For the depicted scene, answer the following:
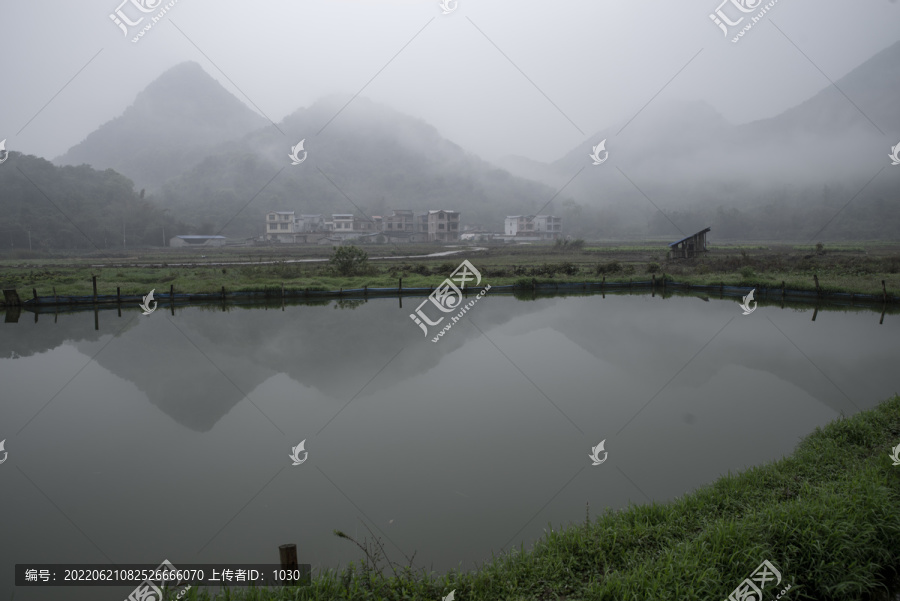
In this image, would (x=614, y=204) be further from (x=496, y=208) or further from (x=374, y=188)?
(x=374, y=188)

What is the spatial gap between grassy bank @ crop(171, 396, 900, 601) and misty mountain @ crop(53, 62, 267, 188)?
97.0 meters

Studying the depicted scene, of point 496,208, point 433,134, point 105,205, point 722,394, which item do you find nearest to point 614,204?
point 496,208

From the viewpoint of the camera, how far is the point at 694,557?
3.13 meters

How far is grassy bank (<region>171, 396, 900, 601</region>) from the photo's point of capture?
2.96 metres

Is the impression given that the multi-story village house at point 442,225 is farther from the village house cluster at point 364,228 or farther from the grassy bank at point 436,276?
the grassy bank at point 436,276

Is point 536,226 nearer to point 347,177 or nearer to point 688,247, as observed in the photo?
point 688,247

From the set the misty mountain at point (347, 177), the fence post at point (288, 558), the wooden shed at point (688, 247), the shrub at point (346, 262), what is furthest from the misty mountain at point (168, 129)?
the fence post at point (288, 558)

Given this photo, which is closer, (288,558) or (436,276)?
(288,558)

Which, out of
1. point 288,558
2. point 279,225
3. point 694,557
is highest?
point 279,225

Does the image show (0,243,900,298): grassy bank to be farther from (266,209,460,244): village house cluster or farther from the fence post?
(266,209,460,244): village house cluster

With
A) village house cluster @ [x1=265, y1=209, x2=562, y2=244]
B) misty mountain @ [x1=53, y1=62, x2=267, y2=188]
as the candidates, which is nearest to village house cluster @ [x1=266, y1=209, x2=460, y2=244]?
village house cluster @ [x1=265, y1=209, x2=562, y2=244]

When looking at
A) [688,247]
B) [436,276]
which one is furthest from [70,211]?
[688,247]

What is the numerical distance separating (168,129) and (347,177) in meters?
43.9

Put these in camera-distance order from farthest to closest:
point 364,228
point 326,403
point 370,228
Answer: point 370,228, point 364,228, point 326,403
